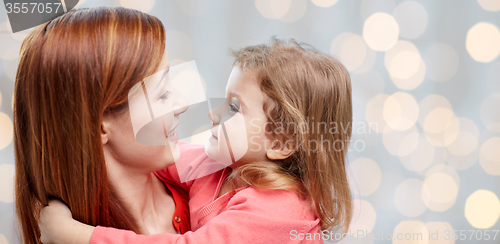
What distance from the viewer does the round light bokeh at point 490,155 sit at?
1.50m

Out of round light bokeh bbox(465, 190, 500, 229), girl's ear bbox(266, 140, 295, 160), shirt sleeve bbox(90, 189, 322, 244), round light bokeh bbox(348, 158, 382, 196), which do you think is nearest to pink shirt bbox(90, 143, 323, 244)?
shirt sleeve bbox(90, 189, 322, 244)

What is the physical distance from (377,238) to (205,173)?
87 cm

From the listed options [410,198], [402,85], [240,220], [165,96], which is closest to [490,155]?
[410,198]

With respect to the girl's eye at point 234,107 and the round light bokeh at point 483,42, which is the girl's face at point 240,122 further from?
the round light bokeh at point 483,42

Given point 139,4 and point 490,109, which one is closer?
point 139,4

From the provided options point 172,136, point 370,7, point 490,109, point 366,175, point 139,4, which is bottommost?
point 366,175

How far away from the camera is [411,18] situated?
142 cm

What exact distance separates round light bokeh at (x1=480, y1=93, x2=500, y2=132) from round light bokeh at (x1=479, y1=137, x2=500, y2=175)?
8 cm

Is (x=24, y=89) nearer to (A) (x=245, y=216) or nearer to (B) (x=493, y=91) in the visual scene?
(A) (x=245, y=216)

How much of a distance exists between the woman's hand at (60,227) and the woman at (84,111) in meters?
0.02

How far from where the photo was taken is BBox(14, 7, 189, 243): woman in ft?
2.31

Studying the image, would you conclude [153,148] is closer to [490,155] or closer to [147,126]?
[147,126]

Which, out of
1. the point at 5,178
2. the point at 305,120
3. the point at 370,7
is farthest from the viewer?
the point at 370,7

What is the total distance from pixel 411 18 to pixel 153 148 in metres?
1.14
